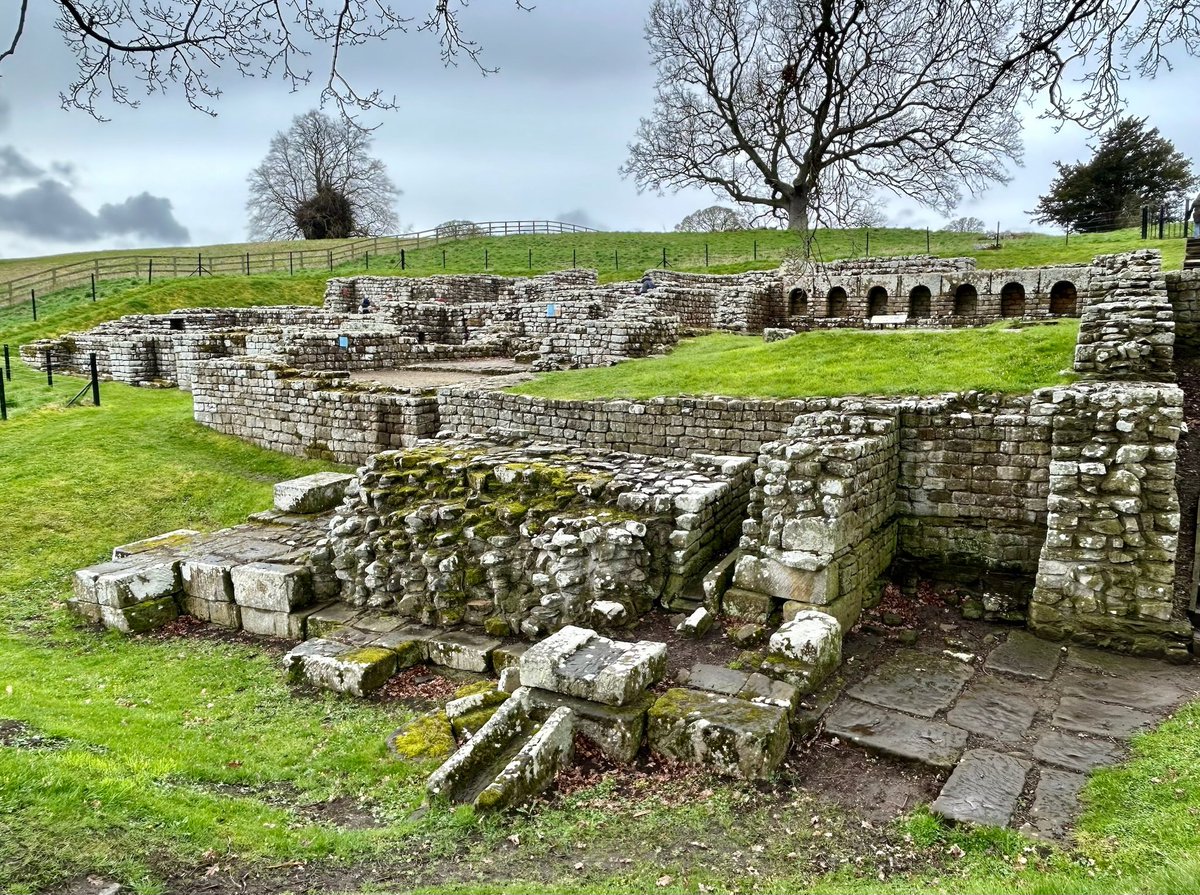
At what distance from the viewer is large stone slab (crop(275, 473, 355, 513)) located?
10.7m

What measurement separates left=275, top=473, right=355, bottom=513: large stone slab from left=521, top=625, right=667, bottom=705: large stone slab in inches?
217

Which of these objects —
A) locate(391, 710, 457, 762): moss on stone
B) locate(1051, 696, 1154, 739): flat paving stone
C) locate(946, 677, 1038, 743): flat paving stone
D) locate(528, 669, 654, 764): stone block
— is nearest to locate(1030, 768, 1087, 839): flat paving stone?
locate(946, 677, 1038, 743): flat paving stone

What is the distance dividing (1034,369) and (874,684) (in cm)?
521

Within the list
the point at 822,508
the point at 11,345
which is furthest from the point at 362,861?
the point at 11,345

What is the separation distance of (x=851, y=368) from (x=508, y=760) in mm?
8088

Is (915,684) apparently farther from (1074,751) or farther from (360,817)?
(360,817)

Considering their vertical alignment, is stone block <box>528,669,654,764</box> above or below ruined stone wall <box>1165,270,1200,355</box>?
below

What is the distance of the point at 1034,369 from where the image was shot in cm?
965

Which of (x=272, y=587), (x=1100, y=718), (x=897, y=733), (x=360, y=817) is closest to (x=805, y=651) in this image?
(x=897, y=733)

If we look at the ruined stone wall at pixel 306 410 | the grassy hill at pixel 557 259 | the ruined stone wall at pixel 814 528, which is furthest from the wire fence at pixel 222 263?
the ruined stone wall at pixel 814 528

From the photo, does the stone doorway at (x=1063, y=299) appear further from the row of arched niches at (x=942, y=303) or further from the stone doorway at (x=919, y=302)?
the stone doorway at (x=919, y=302)

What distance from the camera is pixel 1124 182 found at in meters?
33.8

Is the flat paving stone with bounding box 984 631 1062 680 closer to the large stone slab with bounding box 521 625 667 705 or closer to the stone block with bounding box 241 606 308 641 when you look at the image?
the large stone slab with bounding box 521 625 667 705

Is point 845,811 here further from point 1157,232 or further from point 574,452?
point 1157,232
